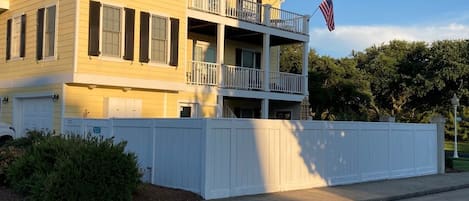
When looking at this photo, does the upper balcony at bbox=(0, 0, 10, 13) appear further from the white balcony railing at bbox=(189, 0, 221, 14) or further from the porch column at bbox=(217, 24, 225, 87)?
the porch column at bbox=(217, 24, 225, 87)

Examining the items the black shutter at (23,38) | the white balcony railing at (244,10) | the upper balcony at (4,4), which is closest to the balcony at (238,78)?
the white balcony railing at (244,10)

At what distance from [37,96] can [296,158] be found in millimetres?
9717

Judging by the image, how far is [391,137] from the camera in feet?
59.9

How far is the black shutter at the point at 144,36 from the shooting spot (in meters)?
19.4

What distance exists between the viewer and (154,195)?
11945mm

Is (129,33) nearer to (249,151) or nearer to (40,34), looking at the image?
(40,34)

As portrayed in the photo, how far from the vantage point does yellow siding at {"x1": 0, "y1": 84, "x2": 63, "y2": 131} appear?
18.3 metres

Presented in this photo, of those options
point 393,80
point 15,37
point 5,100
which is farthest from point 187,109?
point 393,80

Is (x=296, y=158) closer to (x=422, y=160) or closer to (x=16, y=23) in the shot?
(x=422, y=160)

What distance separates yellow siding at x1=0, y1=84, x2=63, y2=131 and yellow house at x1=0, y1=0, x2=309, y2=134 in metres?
0.03

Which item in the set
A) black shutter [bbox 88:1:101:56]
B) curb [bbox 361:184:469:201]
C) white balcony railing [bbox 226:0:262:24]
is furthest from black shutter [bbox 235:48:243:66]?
curb [bbox 361:184:469:201]

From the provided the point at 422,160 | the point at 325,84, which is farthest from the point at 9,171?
the point at 325,84

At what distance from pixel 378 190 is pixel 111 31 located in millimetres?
9896

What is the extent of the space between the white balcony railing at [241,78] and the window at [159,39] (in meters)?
3.67
